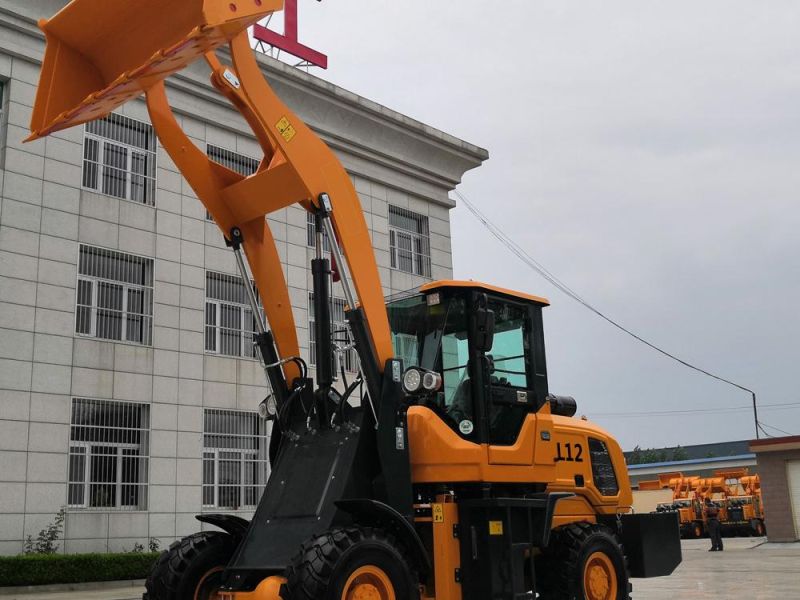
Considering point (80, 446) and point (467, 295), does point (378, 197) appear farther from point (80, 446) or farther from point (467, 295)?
point (467, 295)

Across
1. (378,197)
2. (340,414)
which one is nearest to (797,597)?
(340,414)

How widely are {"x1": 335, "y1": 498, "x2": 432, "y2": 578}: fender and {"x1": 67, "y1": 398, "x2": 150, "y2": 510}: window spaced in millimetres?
12862

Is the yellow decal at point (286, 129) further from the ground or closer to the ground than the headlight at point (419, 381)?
further from the ground

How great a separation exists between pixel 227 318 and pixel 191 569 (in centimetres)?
1478

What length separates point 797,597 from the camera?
11.3 metres

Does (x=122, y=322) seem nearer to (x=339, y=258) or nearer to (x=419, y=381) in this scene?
(x=339, y=258)

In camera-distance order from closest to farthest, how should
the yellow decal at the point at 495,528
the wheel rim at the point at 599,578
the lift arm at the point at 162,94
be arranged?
the lift arm at the point at 162,94
the yellow decal at the point at 495,528
the wheel rim at the point at 599,578

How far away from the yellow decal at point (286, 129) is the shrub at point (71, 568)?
12.0m

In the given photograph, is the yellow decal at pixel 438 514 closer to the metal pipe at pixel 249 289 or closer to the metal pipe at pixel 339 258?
the metal pipe at pixel 339 258

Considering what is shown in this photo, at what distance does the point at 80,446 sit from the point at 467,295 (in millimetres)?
12760

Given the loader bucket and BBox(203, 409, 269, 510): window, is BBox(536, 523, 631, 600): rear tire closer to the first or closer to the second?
the loader bucket

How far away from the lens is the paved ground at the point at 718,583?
11898mm

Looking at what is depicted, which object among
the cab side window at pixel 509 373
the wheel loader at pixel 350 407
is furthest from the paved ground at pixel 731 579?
the cab side window at pixel 509 373

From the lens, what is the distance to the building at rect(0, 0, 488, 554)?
17.7m
